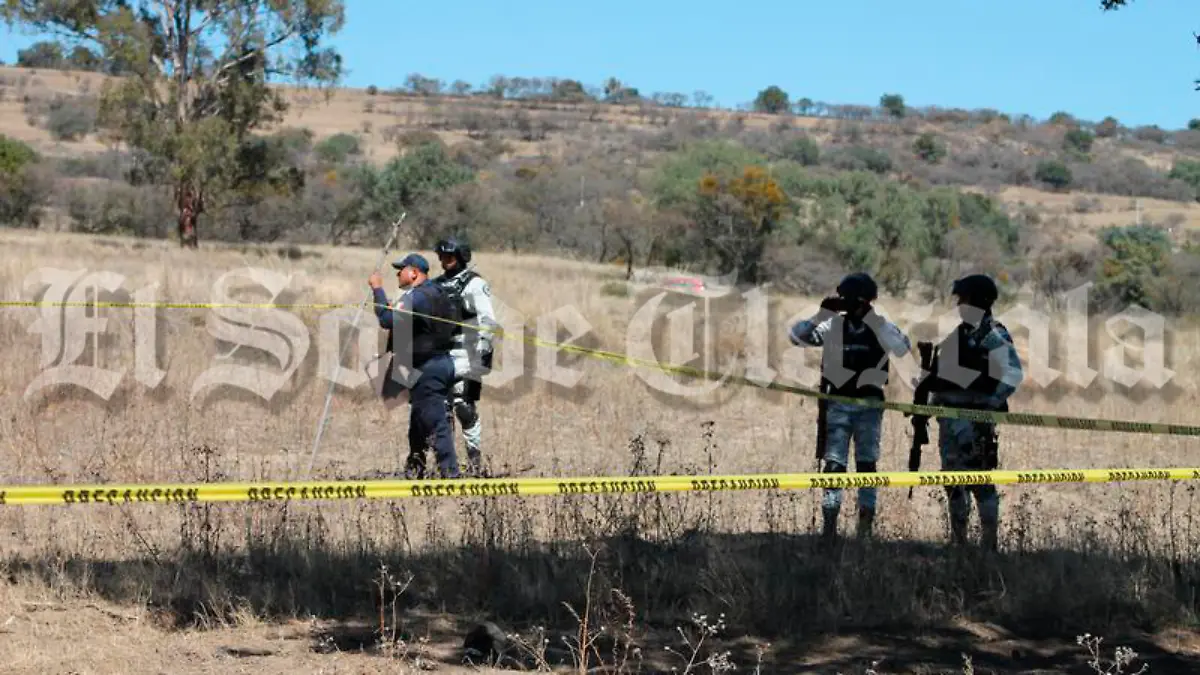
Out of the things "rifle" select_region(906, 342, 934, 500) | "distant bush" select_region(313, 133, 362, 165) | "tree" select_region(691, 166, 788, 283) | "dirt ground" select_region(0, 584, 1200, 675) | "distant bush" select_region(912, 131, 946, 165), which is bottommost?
"dirt ground" select_region(0, 584, 1200, 675)

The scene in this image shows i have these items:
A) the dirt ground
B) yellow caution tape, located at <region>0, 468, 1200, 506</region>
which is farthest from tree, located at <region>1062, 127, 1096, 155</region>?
yellow caution tape, located at <region>0, 468, 1200, 506</region>

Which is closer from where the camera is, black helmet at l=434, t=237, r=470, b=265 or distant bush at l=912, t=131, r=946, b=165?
black helmet at l=434, t=237, r=470, b=265

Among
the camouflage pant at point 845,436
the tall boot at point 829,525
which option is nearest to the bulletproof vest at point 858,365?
the camouflage pant at point 845,436

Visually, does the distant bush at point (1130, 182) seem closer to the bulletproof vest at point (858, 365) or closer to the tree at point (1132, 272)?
the tree at point (1132, 272)

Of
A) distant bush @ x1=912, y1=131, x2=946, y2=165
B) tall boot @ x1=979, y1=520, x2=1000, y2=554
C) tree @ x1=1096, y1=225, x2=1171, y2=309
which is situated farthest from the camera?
distant bush @ x1=912, y1=131, x2=946, y2=165

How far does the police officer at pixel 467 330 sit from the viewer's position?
994 cm

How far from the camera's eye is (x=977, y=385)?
837 cm

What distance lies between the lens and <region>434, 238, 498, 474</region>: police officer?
391 inches

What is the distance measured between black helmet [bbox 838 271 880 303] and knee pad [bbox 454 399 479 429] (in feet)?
9.85

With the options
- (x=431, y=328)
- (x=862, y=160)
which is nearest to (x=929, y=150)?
(x=862, y=160)

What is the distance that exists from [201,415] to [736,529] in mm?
5771

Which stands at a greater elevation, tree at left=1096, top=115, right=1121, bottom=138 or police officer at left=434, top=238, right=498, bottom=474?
tree at left=1096, top=115, right=1121, bottom=138

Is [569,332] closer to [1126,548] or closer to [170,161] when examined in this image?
[1126,548]

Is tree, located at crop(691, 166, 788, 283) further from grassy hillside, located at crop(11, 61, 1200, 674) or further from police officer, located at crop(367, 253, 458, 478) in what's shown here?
police officer, located at crop(367, 253, 458, 478)
